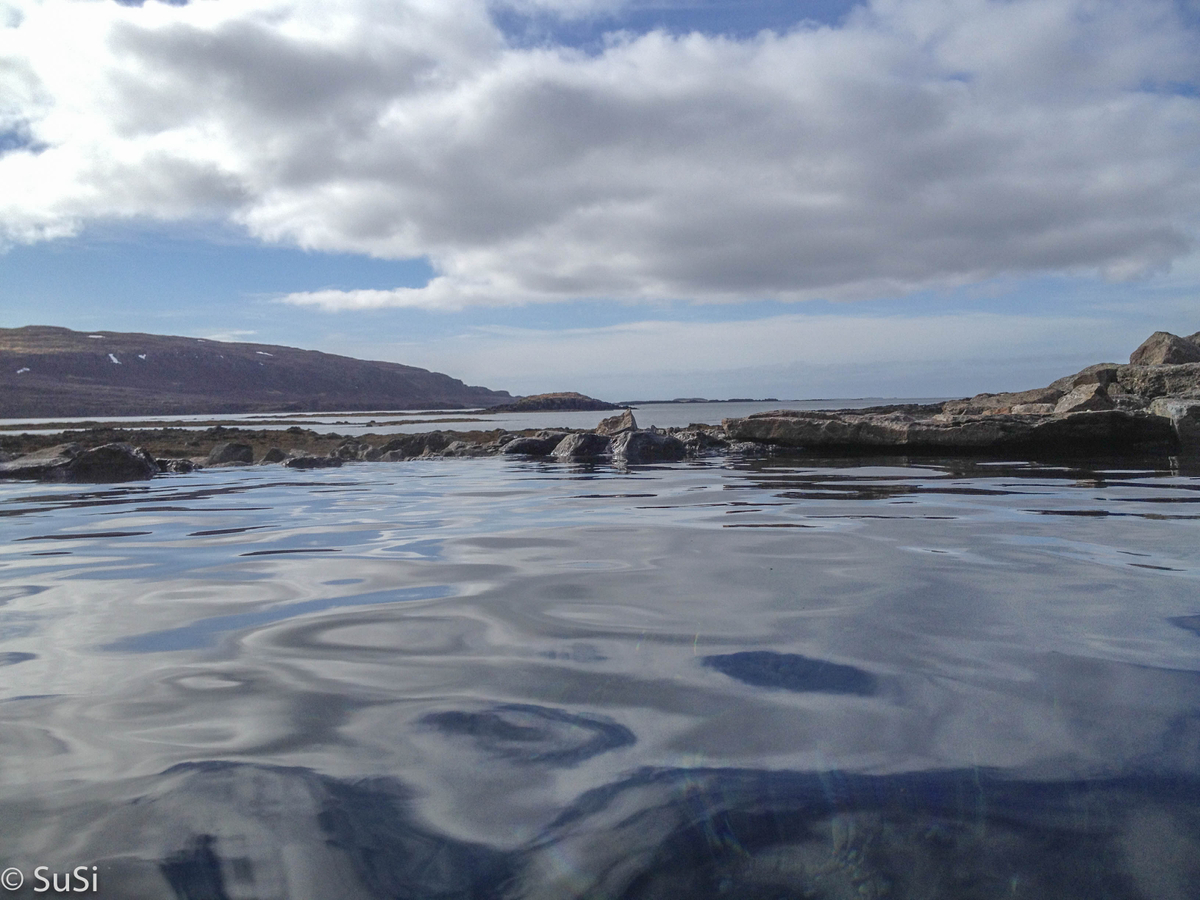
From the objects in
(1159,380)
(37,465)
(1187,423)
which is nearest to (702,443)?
(1187,423)

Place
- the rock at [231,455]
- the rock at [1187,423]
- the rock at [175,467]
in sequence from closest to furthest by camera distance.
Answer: the rock at [1187,423] → the rock at [175,467] → the rock at [231,455]

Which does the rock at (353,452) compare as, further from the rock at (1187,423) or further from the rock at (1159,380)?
the rock at (1159,380)

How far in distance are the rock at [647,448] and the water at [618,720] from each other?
8.17 metres

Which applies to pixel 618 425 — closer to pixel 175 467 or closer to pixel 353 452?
pixel 353 452

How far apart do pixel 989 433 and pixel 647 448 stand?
5378 mm

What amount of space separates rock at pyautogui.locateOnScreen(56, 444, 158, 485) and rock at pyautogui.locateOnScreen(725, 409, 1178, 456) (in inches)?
394

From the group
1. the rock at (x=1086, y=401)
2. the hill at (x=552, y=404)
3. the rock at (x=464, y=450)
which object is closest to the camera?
the rock at (x=1086, y=401)

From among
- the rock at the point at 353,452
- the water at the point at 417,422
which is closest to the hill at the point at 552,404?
the water at the point at 417,422

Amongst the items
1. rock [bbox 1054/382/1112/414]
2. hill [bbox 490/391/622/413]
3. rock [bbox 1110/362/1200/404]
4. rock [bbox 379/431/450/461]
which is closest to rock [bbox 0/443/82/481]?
rock [bbox 379/431/450/461]

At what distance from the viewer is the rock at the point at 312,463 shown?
13.3 meters

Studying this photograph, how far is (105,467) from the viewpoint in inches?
419

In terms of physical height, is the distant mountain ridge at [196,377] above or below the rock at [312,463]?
above

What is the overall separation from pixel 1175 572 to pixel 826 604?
170 cm

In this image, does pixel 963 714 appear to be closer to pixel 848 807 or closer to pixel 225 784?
pixel 848 807
